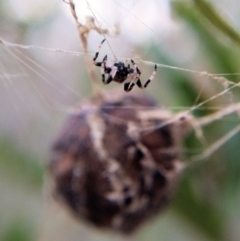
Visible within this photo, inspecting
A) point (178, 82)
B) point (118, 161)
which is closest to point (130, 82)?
point (118, 161)

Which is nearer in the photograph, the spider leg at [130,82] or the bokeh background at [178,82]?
the spider leg at [130,82]

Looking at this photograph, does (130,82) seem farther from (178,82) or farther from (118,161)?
(178,82)

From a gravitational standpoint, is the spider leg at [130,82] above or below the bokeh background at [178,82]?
below

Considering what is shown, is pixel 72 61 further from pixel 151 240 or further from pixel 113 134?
pixel 113 134

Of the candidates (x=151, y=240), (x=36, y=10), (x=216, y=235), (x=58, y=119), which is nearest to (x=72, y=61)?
(x=58, y=119)

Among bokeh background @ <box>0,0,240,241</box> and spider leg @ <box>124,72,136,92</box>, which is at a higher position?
bokeh background @ <box>0,0,240,241</box>

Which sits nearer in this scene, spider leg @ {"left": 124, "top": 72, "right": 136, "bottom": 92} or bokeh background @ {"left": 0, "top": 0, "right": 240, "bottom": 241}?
spider leg @ {"left": 124, "top": 72, "right": 136, "bottom": 92}

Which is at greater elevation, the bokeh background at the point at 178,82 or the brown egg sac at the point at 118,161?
the bokeh background at the point at 178,82

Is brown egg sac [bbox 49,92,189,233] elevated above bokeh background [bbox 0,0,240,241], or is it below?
below
